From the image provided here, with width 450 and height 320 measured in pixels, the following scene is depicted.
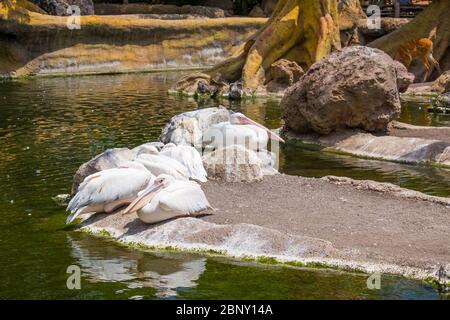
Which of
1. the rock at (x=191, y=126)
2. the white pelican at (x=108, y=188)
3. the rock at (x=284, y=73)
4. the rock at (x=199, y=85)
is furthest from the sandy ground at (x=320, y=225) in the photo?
the rock at (x=199, y=85)

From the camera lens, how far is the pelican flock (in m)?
9.70

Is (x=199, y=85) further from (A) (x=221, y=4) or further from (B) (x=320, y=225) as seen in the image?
(A) (x=221, y=4)

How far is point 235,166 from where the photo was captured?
11555mm

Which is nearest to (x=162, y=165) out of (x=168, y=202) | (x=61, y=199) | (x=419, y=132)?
(x=168, y=202)

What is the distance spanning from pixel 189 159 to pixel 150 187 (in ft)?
5.11

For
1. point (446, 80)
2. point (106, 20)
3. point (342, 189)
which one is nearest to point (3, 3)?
point (106, 20)

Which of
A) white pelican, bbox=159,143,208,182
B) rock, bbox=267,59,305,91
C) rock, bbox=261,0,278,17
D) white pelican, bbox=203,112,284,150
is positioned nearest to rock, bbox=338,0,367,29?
rock, bbox=261,0,278,17

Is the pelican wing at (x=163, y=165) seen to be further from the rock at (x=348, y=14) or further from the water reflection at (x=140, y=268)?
the rock at (x=348, y=14)

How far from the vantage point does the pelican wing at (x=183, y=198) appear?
9.63m

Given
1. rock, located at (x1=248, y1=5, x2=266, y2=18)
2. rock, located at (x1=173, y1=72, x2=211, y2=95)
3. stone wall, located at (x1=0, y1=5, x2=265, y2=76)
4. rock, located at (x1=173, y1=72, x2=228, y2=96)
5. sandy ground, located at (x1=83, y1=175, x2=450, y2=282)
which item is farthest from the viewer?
rock, located at (x1=248, y1=5, x2=266, y2=18)

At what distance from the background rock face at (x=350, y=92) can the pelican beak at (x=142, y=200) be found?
670 cm

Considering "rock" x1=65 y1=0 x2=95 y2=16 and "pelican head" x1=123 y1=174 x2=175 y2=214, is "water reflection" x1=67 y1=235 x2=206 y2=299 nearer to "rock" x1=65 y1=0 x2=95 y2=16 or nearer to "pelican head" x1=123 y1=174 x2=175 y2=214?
"pelican head" x1=123 y1=174 x2=175 y2=214

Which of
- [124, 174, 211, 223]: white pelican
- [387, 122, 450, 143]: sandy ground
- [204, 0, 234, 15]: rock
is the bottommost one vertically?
[387, 122, 450, 143]: sandy ground

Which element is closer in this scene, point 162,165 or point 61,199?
point 162,165
